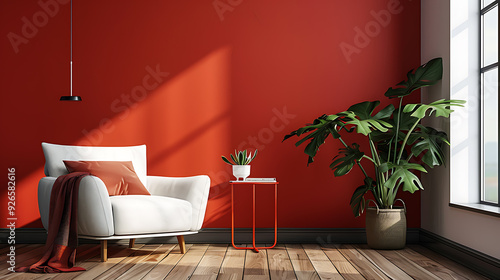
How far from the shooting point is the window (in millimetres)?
3348

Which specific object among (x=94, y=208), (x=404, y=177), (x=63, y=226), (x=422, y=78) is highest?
(x=422, y=78)

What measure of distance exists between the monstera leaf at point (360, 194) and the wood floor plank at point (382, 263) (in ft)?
0.93

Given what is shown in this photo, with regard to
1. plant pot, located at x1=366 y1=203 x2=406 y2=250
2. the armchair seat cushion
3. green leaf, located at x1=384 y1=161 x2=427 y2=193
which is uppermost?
green leaf, located at x1=384 y1=161 x2=427 y2=193

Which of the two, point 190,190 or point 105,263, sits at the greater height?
point 190,190

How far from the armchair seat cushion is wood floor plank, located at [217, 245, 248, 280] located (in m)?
0.39

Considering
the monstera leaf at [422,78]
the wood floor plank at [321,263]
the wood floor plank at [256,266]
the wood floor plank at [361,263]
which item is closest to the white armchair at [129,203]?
the wood floor plank at [256,266]

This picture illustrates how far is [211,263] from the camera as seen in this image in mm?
3250

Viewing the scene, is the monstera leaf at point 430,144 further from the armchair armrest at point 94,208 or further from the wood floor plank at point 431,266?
the armchair armrest at point 94,208

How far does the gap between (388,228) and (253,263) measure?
3.75 ft

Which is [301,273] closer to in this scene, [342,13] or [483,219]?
[483,219]

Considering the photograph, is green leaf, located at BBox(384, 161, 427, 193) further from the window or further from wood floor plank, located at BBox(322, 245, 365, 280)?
wood floor plank, located at BBox(322, 245, 365, 280)

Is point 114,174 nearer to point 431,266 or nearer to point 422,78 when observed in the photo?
point 431,266

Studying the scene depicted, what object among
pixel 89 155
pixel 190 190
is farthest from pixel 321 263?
pixel 89 155

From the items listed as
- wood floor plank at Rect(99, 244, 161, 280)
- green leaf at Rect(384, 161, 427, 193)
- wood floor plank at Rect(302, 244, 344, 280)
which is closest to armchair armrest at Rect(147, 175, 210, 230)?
wood floor plank at Rect(99, 244, 161, 280)
